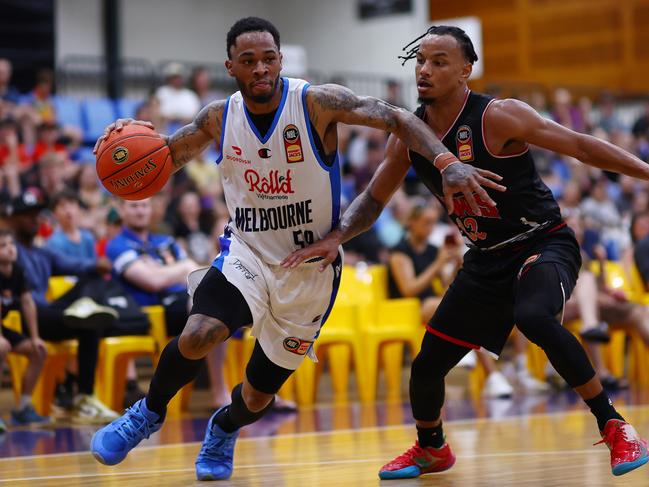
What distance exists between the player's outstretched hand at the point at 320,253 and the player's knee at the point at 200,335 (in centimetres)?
41

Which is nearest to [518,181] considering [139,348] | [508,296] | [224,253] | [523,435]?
[508,296]

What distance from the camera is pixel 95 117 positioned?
13.8 m

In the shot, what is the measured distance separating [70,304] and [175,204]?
9.03 ft

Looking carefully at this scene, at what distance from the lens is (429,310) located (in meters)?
9.35

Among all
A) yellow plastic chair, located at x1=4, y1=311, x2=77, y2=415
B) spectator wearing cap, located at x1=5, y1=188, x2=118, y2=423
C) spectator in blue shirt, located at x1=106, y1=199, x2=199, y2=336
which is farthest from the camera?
spectator in blue shirt, located at x1=106, y1=199, x2=199, y2=336

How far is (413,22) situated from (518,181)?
15483 millimetres

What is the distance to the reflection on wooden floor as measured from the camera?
492 centimetres

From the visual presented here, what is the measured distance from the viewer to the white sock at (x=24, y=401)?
24.4 ft

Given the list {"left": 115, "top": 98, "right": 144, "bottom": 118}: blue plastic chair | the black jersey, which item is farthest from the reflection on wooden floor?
{"left": 115, "top": 98, "right": 144, "bottom": 118}: blue plastic chair

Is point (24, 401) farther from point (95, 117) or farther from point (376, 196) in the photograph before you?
point (95, 117)

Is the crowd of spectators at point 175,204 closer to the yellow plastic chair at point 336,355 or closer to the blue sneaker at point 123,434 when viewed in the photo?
the yellow plastic chair at point 336,355

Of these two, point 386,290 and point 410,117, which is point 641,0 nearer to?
point 386,290

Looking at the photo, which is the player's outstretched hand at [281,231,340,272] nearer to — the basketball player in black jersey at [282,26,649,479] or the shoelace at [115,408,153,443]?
the basketball player in black jersey at [282,26,649,479]

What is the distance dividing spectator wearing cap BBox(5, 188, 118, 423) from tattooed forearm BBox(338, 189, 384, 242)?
320 centimetres
